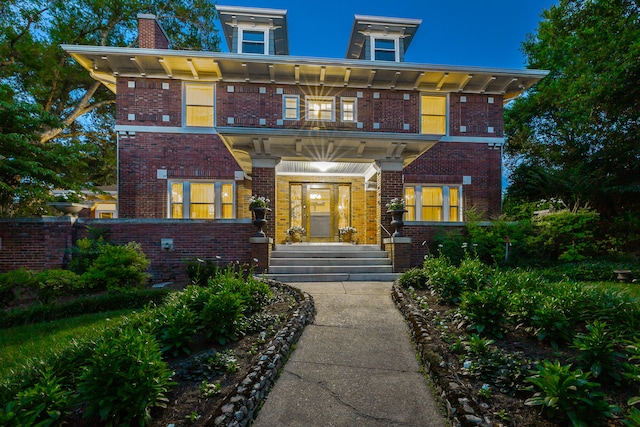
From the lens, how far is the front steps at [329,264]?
7.34 m

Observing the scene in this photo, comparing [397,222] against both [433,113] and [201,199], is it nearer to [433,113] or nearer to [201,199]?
[433,113]

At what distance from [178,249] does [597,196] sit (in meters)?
14.0

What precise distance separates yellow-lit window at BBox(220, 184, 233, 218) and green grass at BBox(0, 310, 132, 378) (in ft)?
20.4

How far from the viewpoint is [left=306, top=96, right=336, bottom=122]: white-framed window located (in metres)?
11.6

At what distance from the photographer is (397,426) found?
85.4 inches

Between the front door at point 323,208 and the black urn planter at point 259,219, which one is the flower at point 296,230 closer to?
the front door at point 323,208

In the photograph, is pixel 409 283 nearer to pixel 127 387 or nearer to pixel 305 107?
pixel 127 387

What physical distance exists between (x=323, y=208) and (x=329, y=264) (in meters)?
4.50

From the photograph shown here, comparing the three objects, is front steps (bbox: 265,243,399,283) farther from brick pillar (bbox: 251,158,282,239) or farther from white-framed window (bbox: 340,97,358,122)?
white-framed window (bbox: 340,97,358,122)

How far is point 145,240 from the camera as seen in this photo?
26.0 ft

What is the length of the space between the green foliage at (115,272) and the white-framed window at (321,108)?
26.0 ft

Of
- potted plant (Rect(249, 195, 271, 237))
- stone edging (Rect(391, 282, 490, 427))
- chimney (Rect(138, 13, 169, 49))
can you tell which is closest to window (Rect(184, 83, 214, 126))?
chimney (Rect(138, 13, 169, 49))

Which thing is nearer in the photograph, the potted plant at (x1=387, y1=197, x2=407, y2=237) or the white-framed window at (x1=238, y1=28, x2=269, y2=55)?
the potted plant at (x1=387, y1=197, x2=407, y2=237)

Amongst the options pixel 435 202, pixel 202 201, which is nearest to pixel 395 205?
pixel 435 202
